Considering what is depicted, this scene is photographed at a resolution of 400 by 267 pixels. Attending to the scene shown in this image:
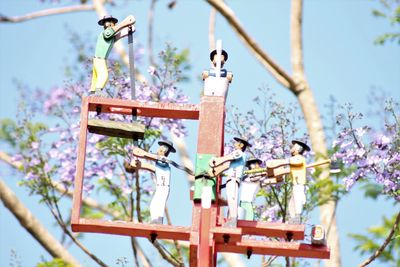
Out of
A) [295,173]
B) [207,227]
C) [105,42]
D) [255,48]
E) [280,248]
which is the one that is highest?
[255,48]

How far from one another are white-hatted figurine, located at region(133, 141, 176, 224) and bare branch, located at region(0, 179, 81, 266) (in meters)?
4.06

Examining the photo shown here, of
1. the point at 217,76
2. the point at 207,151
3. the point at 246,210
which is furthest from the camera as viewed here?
the point at 217,76

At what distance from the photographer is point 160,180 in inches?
447

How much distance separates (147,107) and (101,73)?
483 mm

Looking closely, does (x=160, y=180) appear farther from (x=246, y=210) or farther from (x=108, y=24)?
(x=108, y=24)

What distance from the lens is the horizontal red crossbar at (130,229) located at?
11016 millimetres

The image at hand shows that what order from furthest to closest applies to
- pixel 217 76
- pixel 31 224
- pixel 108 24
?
pixel 31 224
pixel 108 24
pixel 217 76

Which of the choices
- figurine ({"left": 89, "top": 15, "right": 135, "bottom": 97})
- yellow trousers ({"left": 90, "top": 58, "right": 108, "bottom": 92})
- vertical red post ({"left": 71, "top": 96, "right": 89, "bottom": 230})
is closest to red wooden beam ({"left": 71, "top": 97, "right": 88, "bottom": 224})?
vertical red post ({"left": 71, "top": 96, "right": 89, "bottom": 230})

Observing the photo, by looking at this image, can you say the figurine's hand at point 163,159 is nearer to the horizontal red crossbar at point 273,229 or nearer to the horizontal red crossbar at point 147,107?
the horizontal red crossbar at point 147,107

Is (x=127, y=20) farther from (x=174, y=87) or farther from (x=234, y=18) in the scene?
(x=234, y=18)

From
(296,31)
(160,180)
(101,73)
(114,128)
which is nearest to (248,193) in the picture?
(160,180)

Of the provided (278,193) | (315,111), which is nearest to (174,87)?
(278,193)

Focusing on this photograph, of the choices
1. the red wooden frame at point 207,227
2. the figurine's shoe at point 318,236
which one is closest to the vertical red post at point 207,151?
the red wooden frame at point 207,227

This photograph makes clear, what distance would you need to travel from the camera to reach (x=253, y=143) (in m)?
13.1
